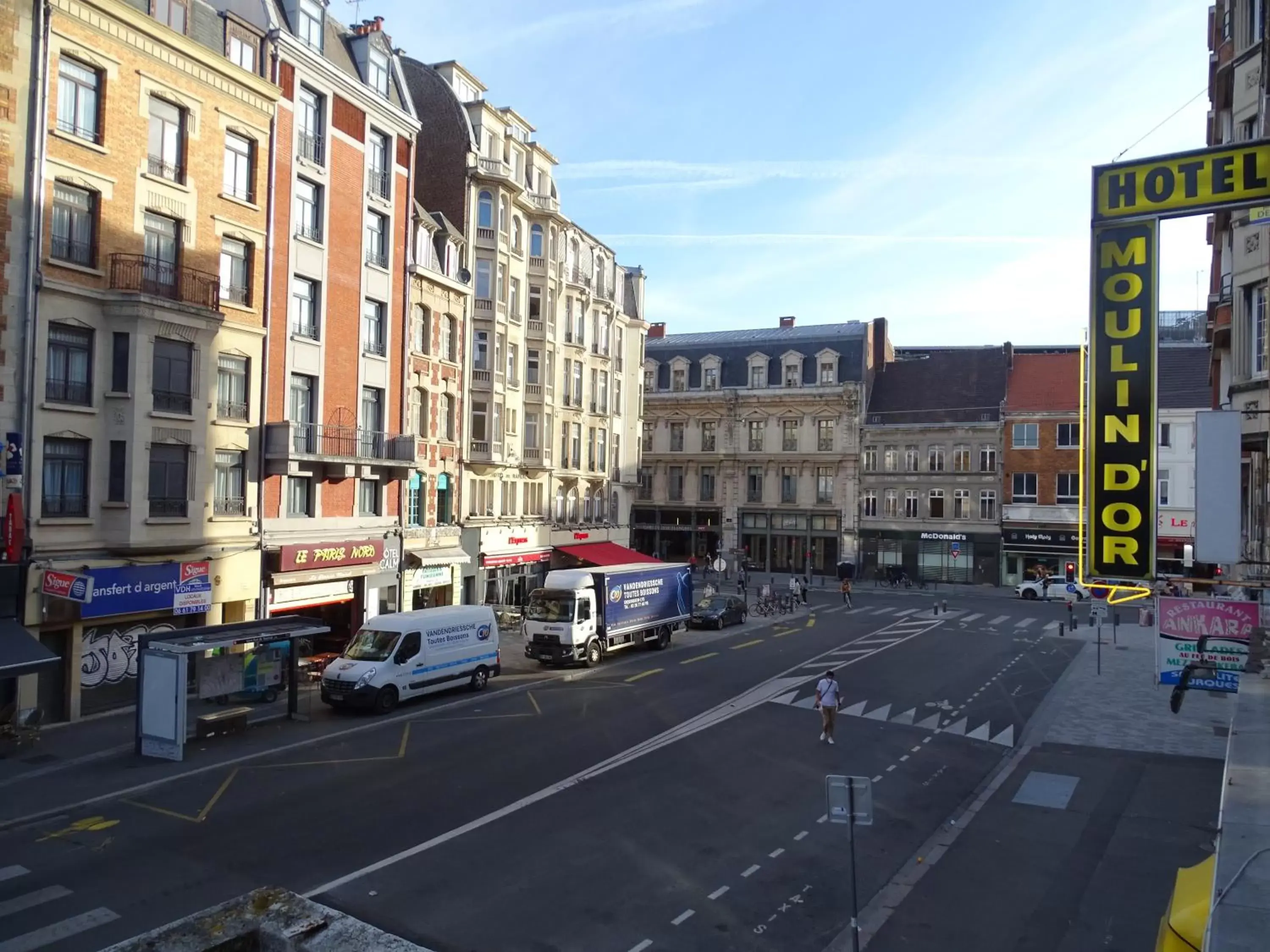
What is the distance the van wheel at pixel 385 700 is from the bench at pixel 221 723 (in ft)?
9.87

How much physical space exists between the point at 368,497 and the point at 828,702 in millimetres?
18432

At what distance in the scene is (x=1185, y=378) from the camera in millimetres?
57531

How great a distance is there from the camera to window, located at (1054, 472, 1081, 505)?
192 feet

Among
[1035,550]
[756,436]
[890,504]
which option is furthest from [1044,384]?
[756,436]

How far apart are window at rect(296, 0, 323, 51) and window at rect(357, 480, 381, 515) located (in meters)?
14.0

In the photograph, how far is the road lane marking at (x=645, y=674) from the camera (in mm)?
28152

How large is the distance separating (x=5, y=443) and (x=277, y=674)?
25.6ft

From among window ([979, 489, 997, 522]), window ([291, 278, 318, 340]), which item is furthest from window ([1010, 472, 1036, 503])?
window ([291, 278, 318, 340])

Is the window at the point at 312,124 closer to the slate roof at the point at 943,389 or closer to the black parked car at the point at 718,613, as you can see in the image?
the black parked car at the point at 718,613

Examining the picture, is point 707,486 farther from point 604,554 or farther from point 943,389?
point 604,554

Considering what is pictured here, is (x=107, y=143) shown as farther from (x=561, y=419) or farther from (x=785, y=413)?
(x=785, y=413)

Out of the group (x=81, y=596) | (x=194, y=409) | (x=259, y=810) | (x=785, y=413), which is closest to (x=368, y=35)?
(x=194, y=409)

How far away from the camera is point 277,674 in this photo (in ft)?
73.8

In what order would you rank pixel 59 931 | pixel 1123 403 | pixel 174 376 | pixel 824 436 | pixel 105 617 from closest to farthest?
pixel 59 931
pixel 1123 403
pixel 105 617
pixel 174 376
pixel 824 436
